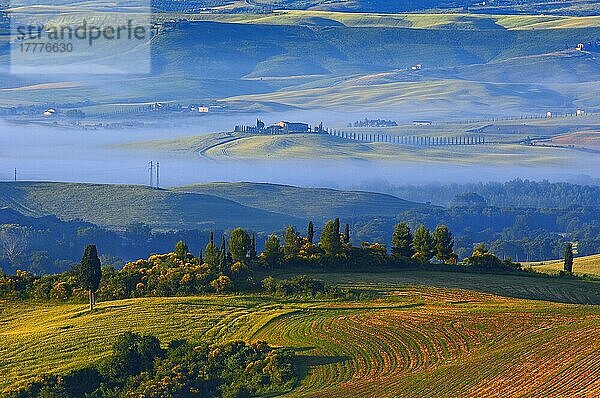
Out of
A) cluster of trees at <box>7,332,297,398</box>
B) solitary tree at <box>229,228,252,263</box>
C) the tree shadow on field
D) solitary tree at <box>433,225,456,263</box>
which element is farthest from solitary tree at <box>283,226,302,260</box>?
the tree shadow on field

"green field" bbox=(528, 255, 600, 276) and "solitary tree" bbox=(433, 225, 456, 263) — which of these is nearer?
"solitary tree" bbox=(433, 225, 456, 263)

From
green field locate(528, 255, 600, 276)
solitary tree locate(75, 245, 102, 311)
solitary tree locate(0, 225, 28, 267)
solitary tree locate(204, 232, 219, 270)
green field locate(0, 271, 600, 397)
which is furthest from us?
solitary tree locate(0, 225, 28, 267)

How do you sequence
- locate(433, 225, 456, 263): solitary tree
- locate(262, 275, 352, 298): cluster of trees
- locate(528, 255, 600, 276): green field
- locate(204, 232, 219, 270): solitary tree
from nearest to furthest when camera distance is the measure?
locate(262, 275, 352, 298): cluster of trees, locate(204, 232, 219, 270): solitary tree, locate(433, 225, 456, 263): solitary tree, locate(528, 255, 600, 276): green field

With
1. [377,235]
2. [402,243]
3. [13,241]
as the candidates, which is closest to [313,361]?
[402,243]

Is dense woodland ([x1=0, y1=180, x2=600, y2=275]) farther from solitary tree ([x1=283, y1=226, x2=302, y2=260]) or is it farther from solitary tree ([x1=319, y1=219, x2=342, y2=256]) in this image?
solitary tree ([x1=319, y1=219, x2=342, y2=256])

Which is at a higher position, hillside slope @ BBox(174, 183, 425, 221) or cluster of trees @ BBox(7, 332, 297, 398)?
hillside slope @ BBox(174, 183, 425, 221)

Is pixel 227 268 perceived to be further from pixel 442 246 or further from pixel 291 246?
pixel 442 246
